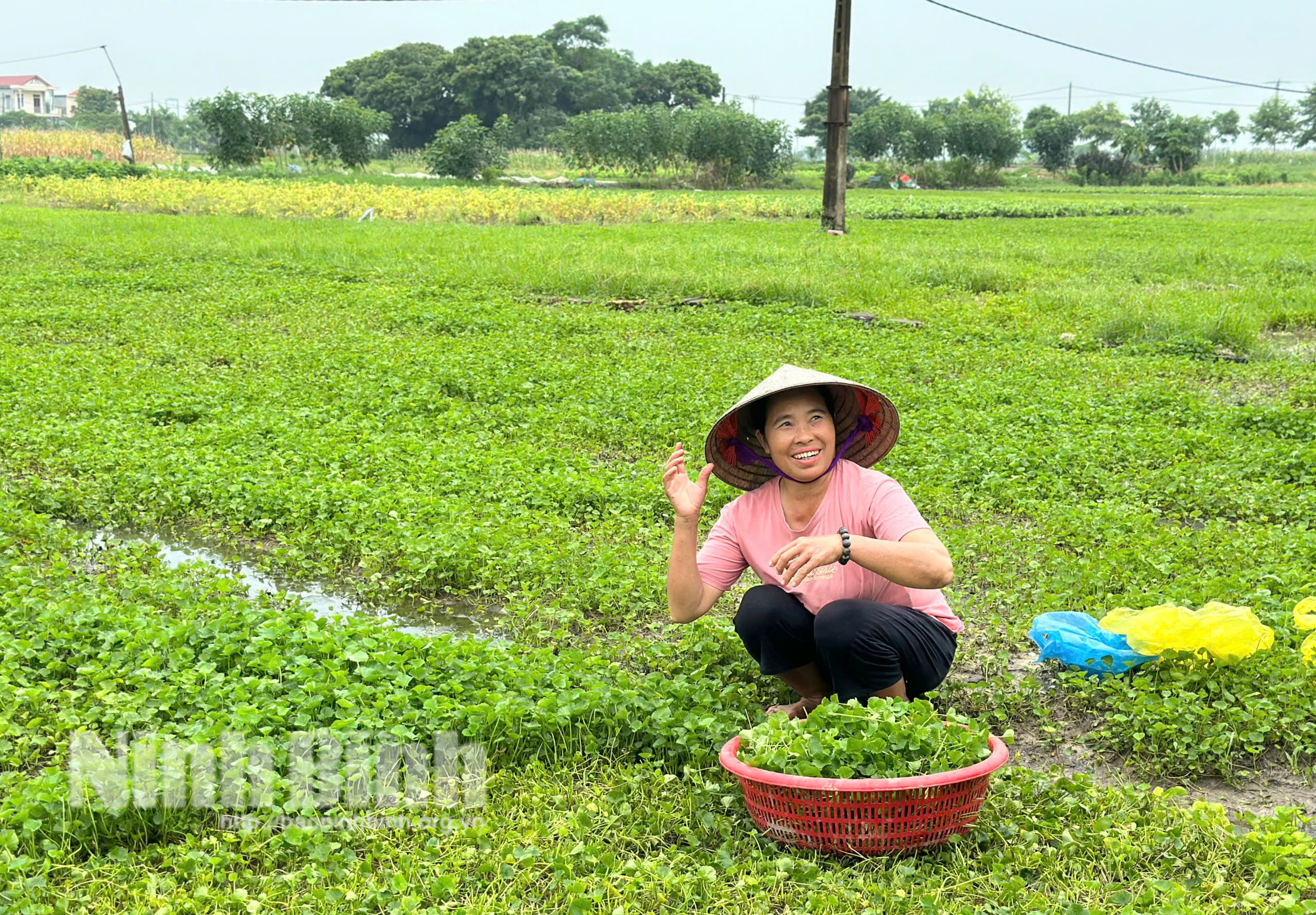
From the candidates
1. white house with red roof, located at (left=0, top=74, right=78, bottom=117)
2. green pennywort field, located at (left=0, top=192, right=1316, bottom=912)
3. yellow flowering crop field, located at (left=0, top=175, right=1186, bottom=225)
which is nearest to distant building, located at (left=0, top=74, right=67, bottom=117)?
white house with red roof, located at (left=0, top=74, right=78, bottom=117)

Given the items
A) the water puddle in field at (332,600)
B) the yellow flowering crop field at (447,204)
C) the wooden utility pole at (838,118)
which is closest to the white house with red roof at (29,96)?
the yellow flowering crop field at (447,204)

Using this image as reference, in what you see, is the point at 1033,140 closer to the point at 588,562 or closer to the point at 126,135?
the point at 126,135

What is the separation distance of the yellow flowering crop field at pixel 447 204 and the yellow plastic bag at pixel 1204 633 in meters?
24.3

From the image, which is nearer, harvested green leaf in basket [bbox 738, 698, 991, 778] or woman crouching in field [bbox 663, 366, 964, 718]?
harvested green leaf in basket [bbox 738, 698, 991, 778]

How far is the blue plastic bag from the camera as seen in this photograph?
4.24 m

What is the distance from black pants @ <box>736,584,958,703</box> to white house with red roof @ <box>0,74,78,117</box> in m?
136

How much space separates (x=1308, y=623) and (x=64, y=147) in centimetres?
5869

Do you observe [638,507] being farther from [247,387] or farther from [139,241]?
[139,241]

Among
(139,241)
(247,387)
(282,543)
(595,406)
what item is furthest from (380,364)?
(139,241)

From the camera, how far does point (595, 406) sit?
841 cm

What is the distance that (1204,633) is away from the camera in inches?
160

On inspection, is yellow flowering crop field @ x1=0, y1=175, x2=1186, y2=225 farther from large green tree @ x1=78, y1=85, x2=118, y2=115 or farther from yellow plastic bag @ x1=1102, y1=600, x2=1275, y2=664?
large green tree @ x1=78, y1=85, x2=118, y2=115

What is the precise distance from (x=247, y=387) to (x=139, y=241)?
1218 cm

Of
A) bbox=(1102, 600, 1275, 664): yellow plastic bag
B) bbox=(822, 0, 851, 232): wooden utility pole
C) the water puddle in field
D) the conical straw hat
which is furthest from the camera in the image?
bbox=(822, 0, 851, 232): wooden utility pole
